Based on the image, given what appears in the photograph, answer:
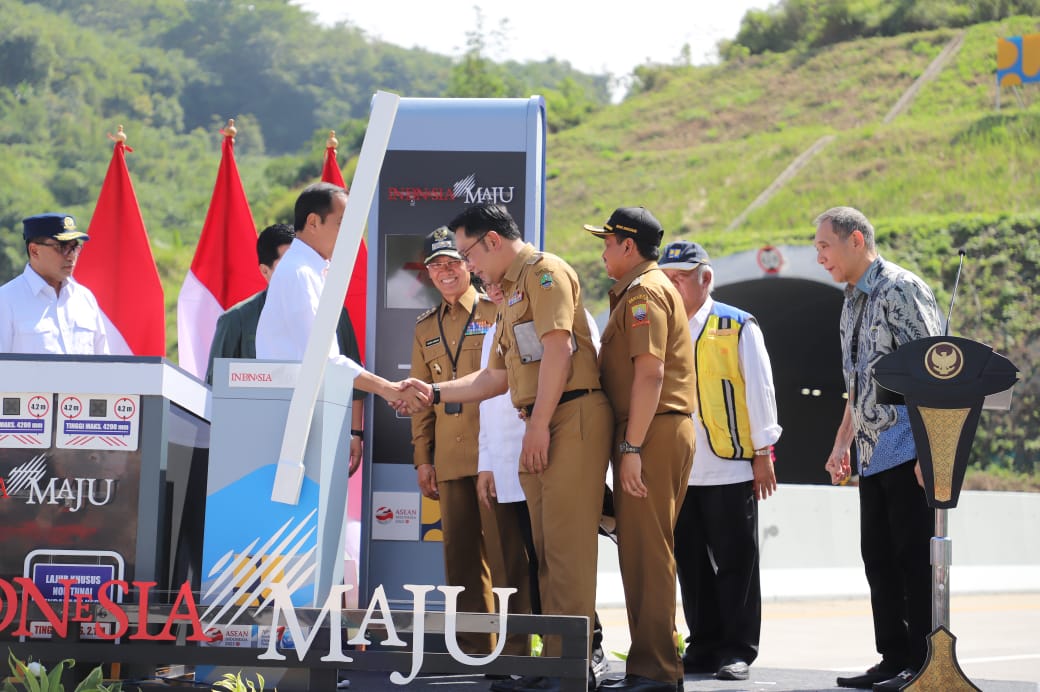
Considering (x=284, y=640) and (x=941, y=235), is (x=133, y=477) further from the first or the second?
(x=941, y=235)

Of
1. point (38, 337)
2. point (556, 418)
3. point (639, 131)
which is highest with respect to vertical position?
point (639, 131)

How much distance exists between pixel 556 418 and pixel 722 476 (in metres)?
1.57

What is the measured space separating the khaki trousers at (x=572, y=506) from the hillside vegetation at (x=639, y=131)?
21.2m

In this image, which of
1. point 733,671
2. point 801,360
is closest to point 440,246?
point 733,671

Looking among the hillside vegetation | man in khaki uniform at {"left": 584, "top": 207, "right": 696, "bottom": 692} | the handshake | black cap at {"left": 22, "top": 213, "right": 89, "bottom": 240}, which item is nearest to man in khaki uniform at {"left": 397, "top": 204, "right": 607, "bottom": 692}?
man in khaki uniform at {"left": 584, "top": 207, "right": 696, "bottom": 692}

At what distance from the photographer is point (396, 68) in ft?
407

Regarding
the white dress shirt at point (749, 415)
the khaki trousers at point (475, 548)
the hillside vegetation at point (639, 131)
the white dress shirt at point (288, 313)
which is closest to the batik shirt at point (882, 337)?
the white dress shirt at point (749, 415)

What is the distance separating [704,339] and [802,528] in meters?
6.85

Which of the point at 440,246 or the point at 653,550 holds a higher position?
the point at 440,246

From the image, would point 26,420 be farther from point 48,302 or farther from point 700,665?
point 700,665

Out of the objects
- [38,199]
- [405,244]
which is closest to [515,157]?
[405,244]

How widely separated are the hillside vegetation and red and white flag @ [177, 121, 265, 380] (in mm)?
18170

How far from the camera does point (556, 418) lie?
5375 millimetres

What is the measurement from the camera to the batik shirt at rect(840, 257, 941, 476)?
595 cm
